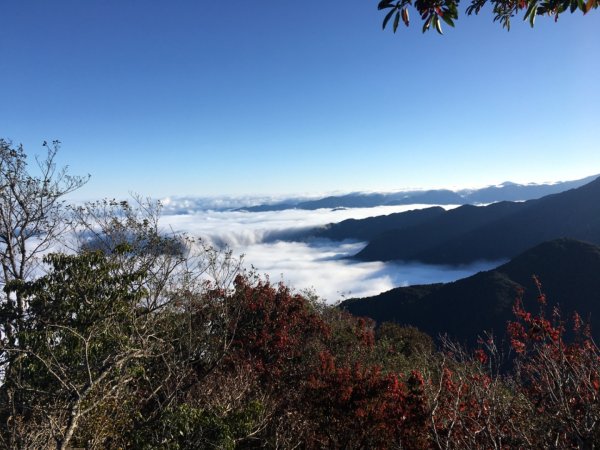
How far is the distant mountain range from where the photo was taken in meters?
80.8

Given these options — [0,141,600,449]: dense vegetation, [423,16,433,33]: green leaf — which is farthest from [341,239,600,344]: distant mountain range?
[423,16,433,33]: green leaf

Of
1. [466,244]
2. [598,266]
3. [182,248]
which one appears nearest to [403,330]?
[182,248]

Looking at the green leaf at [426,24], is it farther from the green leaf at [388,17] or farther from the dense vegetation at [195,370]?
the dense vegetation at [195,370]

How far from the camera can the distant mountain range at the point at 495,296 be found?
80.8 meters

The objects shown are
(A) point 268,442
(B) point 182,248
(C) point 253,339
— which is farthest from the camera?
(C) point 253,339

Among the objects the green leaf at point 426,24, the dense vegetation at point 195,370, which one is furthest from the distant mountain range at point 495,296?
the green leaf at point 426,24

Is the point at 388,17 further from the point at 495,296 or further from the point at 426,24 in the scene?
the point at 495,296

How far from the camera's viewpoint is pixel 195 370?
58.5 ft

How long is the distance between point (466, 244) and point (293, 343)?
197m

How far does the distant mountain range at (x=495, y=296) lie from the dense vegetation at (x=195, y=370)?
2445 inches

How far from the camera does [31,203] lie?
16.2 m

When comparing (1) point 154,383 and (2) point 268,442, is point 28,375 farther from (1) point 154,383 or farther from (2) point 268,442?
(2) point 268,442

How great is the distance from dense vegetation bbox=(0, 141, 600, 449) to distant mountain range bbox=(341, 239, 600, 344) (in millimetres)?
62110

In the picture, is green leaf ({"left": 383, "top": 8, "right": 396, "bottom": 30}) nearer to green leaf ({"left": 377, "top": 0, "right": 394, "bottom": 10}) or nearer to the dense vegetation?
green leaf ({"left": 377, "top": 0, "right": 394, "bottom": 10})
